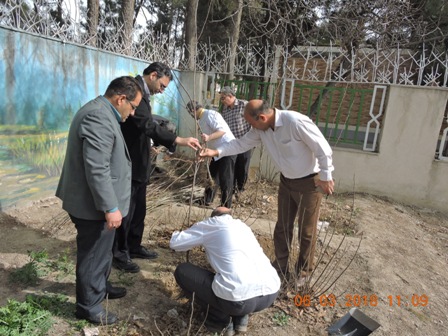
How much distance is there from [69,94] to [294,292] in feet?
12.1

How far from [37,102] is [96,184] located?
8.83 ft

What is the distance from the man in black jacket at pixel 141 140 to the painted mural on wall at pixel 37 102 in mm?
1754

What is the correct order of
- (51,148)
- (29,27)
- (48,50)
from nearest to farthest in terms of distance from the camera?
(29,27)
(48,50)
(51,148)

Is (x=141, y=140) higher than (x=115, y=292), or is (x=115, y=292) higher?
(x=141, y=140)

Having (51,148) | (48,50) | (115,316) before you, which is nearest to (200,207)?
(51,148)

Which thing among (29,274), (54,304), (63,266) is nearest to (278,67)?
(63,266)

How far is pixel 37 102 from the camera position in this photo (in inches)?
154

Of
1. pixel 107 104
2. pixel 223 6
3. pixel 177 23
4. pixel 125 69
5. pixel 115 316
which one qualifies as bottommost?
pixel 115 316

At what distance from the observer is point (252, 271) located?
2043mm

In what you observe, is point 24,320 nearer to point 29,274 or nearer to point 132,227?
point 29,274

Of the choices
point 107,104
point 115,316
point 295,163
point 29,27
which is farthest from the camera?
point 29,27

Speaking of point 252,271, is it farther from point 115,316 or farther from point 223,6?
point 223,6

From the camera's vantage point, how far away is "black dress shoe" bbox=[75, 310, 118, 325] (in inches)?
84.6
